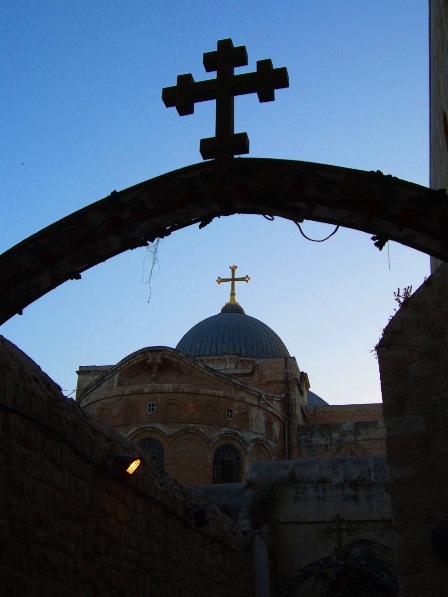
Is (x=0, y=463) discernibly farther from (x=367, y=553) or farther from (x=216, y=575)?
(x=367, y=553)

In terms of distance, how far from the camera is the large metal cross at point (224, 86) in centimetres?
468

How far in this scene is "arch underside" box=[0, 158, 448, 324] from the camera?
397cm

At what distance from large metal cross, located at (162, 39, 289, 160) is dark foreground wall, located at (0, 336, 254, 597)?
2102 millimetres

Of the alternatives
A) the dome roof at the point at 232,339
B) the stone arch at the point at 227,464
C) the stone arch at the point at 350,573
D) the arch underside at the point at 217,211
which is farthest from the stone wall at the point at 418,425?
the dome roof at the point at 232,339

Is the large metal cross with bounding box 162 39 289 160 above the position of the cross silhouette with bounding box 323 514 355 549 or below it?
above

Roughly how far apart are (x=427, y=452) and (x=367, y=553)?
5.25 m

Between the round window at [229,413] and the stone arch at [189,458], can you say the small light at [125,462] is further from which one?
the round window at [229,413]

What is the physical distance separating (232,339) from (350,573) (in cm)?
2462

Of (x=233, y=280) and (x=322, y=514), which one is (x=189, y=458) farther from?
(x=233, y=280)

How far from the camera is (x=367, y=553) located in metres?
13.3

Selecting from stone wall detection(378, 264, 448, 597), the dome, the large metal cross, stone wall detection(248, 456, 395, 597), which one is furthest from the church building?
the large metal cross

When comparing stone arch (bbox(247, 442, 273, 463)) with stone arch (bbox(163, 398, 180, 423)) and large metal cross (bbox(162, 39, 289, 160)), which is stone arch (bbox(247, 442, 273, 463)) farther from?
large metal cross (bbox(162, 39, 289, 160))

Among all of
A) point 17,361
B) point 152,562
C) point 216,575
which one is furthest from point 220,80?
point 216,575

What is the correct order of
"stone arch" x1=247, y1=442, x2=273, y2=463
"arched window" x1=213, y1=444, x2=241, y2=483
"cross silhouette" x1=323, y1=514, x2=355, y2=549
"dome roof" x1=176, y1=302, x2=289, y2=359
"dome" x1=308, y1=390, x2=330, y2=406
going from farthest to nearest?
1. "dome" x1=308, y1=390, x2=330, y2=406
2. "dome roof" x1=176, y1=302, x2=289, y2=359
3. "stone arch" x1=247, y1=442, x2=273, y2=463
4. "arched window" x1=213, y1=444, x2=241, y2=483
5. "cross silhouette" x1=323, y1=514, x2=355, y2=549
